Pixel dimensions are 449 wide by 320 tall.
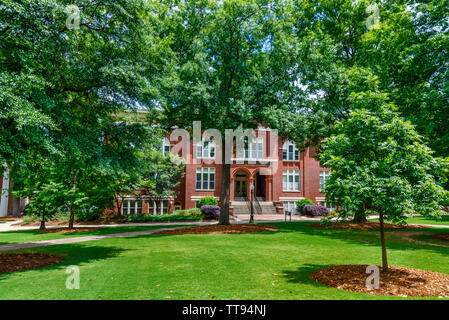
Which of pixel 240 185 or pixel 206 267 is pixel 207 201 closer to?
pixel 240 185

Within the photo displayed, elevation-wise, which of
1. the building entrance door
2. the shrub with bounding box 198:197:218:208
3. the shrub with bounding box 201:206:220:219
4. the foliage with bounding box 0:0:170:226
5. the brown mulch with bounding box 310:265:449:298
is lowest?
the shrub with bounding box 201:206:220:219

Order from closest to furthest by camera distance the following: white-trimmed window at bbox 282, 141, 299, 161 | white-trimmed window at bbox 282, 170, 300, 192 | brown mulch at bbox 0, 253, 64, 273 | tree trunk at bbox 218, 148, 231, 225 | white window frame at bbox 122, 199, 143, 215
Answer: brown mulch at bbox 0, 253, 64, 273 → tree trunk at bbox 218, 148, 231, 225 → white window frame at bbox 122, 199, 143, 215 → white-trimmed window at bbox 282, 170, 300, 192 → white-trimmed window at bbox 282, 141, 299, 161

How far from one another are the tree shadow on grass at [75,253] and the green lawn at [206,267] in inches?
1.3

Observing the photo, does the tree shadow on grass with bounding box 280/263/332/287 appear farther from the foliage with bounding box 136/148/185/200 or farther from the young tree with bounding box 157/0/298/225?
the foliage with bounding box 136/148/185/200

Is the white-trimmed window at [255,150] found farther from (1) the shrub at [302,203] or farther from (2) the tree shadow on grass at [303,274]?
(2) the tree shadow on grass at [303,274]

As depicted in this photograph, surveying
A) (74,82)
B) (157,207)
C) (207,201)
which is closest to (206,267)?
(74,82)

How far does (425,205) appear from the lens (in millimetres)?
6426

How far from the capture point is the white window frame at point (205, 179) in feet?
114

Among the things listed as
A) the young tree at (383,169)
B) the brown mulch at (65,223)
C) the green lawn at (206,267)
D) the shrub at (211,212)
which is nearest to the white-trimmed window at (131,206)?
the brown mulch at (65,223)

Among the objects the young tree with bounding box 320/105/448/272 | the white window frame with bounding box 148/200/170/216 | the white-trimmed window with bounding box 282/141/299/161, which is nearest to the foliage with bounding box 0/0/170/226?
the young tree with bounding box 320/105/448/272

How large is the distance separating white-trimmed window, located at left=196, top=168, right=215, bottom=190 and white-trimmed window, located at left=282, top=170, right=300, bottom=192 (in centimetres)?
878

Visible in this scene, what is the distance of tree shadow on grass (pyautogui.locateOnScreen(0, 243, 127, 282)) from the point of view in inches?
346
